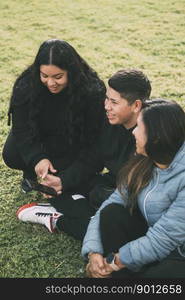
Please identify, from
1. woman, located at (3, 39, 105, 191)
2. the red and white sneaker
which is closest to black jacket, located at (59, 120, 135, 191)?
woman, located at (3, 39, 105, 191)

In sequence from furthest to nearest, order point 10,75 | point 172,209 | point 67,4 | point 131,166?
point 67,4, point 10,75, point 131,166, point 172,209

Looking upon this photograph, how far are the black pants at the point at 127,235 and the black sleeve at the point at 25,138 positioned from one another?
1.08 meters

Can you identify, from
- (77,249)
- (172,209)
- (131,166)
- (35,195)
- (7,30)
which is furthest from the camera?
(7,30)

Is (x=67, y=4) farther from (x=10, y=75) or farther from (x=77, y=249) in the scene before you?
(x=77, y=249)

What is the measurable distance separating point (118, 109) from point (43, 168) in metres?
0.93

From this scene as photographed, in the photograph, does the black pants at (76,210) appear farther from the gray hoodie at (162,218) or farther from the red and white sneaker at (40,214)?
the gray hoodie at (162,218)

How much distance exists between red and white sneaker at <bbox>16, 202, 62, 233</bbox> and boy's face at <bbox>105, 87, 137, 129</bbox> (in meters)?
0.99

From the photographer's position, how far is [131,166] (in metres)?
3.29

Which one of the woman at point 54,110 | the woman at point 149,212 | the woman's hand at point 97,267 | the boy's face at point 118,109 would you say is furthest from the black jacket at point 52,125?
the woman's hand at point 97,267

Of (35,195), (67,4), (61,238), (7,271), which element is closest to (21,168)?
(35,195)

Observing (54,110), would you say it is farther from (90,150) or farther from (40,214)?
(40,214)

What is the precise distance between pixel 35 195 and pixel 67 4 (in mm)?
7053

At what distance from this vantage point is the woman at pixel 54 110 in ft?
12.4

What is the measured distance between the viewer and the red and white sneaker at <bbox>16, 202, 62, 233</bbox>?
397 centimetres
